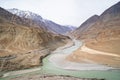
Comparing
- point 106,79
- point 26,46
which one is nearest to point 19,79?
point 106,79

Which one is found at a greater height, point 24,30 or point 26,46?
point 24,30

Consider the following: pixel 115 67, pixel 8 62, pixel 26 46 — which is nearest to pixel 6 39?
pixel 26 46

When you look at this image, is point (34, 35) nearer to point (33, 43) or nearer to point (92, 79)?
point (33, 43)

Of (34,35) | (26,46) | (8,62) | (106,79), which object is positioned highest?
(34,35)

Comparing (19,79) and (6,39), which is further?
(6,39)

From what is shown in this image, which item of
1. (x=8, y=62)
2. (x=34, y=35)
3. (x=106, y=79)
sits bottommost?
(x=106, y=79)

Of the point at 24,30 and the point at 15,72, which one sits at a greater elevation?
the point at 24,30

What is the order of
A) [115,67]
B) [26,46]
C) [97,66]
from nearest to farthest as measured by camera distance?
[115,67] < [97,66] < [26,46]

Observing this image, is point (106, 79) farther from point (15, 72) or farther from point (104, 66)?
point (15, 72)

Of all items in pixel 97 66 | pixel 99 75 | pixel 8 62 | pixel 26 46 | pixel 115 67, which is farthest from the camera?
pixel 26 46
